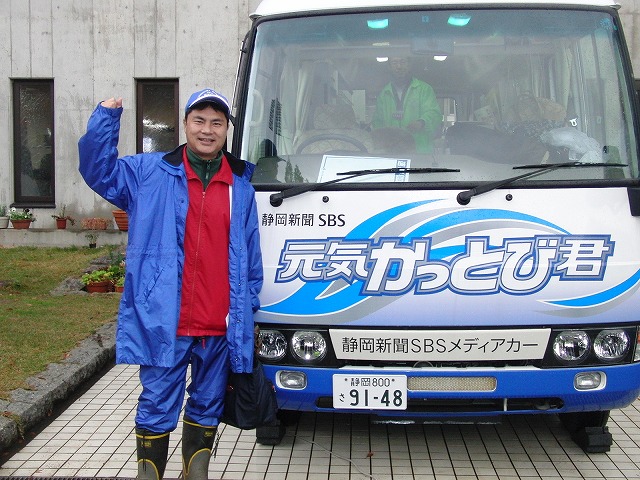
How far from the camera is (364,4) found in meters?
4.79

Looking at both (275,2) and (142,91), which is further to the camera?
(142,91)

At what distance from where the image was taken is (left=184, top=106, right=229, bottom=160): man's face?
4.01 meters

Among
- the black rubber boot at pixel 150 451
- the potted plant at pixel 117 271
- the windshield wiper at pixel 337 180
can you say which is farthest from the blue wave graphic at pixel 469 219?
the potted plant at pixel 117 271

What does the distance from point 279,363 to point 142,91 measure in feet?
36.7

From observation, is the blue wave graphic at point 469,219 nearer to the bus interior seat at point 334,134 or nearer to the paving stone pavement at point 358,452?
the bus interior seat at point 334,134

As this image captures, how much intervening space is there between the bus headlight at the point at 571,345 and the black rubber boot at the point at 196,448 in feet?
5.84

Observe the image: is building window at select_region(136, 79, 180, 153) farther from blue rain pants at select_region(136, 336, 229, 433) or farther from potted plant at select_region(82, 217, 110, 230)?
blue rain pants at select_region(136, 336, 229, 433)

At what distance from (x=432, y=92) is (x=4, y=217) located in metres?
11.5

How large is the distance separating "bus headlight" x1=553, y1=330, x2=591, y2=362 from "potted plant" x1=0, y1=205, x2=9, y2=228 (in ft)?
39.5

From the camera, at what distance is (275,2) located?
4.95 meters

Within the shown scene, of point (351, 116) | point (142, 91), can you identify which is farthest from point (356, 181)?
point (142, 91)

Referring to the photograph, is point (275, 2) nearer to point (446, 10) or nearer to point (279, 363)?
point (446, 10)

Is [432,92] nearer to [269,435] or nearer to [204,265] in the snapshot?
[204,265]

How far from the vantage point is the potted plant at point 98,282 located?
10.8 m
